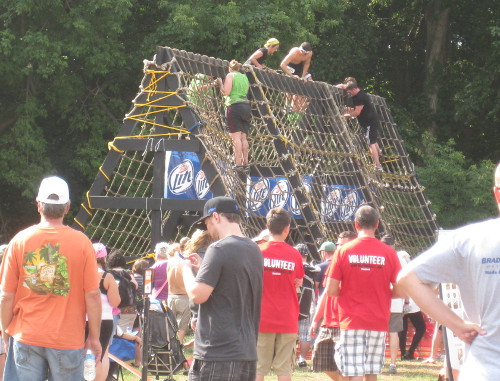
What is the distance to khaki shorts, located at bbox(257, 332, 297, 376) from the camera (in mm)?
7828

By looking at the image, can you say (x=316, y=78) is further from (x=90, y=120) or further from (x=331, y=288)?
(x=331, y=288)

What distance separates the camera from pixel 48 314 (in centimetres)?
568

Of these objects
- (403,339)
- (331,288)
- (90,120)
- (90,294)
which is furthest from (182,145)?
(90,120)

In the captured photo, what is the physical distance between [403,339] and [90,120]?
13.6 m

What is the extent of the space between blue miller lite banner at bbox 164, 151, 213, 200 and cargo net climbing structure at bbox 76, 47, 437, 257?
0.6 inches

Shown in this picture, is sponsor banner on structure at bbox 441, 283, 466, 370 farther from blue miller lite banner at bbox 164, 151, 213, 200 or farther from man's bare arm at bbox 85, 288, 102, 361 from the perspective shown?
blue miller lite banner at bbox 164, 151, 213, 200

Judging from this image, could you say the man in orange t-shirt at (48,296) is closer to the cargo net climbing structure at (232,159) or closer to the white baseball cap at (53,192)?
the white baseball cap at (53,192)

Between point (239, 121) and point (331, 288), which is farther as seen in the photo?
point (239, 121)

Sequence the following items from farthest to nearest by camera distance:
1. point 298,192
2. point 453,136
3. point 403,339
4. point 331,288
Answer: point 453,136 → point 298,192 → point 403,339 → point 331,288

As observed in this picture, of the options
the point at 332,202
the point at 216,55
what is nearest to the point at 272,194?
the point at 332,202

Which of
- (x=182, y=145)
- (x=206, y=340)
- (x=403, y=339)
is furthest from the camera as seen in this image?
(x=403, y=339)

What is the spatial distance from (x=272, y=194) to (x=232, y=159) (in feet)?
2.78

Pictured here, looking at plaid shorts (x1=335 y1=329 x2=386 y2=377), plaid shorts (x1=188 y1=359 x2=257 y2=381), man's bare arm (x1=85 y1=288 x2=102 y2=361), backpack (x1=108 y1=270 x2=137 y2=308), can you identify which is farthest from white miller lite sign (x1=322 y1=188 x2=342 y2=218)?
plaid shorts (x1=188 y1=359 x2=257 y2=381)

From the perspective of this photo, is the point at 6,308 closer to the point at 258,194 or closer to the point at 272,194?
the point at 258,194
